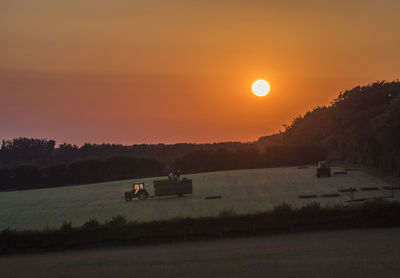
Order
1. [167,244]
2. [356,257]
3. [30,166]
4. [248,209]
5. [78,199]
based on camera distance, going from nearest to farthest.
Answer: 1. [356,257]
2. [167,244]
3. [248,209]
4. [78,199]
5. [30,166]

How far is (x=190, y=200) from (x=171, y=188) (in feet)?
10.9

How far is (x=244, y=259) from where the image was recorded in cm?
1995

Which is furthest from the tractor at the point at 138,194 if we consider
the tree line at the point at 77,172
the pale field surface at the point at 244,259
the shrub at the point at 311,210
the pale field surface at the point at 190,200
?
the tree line at the point at 77,172

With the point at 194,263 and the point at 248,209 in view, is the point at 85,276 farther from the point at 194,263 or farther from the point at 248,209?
the point at 248,209

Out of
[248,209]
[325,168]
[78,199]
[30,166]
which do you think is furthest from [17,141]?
[248,209]

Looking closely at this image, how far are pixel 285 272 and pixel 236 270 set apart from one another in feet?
6.15

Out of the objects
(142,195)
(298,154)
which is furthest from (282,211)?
(298,154)

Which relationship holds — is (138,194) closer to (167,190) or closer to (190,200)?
(167,190)

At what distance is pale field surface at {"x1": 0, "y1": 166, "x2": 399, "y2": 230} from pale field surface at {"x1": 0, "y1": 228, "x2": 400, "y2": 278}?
9.76 metres

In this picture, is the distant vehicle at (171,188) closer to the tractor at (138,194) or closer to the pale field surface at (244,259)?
the tractor at (138,194)

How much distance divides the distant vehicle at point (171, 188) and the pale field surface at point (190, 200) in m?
0.64

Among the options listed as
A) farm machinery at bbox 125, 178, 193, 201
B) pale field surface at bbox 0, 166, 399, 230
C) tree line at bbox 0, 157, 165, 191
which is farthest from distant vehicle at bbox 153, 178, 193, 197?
tree line at bbox 0, 157, 165, 191

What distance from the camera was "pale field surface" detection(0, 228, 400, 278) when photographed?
17531 millimetres

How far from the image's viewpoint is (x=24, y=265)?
2253cm
